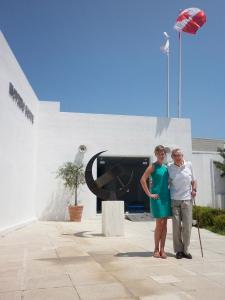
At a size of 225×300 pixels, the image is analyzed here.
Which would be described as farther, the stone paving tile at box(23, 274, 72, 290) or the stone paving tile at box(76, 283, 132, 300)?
the stone paving tile at box(23, 274, 72, 290)

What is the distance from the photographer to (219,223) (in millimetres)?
9734

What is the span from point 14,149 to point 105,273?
6.56m

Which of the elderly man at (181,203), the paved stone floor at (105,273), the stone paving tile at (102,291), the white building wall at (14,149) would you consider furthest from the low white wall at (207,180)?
the stone paving tile at (102,291)

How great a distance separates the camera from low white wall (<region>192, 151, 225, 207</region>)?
15844 millimetres

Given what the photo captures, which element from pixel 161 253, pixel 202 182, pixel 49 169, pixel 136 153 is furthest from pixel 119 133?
pixel 161 253

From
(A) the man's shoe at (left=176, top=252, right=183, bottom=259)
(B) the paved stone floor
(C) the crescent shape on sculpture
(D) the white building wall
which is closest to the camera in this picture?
(B) the paved stone floor

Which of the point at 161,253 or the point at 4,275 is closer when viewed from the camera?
the point at 4,275

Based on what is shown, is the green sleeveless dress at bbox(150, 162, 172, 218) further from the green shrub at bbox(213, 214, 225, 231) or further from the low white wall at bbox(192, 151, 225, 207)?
the low white wall at bbox(192, 151, 225, 207)

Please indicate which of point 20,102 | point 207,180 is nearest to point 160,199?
point 20,102

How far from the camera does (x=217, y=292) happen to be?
10.9 feet

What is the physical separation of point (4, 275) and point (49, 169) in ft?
32.9

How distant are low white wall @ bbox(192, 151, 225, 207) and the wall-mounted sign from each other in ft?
25.2

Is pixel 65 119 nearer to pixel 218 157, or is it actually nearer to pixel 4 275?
pixel 218 157

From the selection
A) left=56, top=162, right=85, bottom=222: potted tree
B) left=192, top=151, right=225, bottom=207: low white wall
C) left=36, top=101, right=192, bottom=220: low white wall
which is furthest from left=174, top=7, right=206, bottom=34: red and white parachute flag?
left=56, top=162, right=85, bottom=222: potted tree
